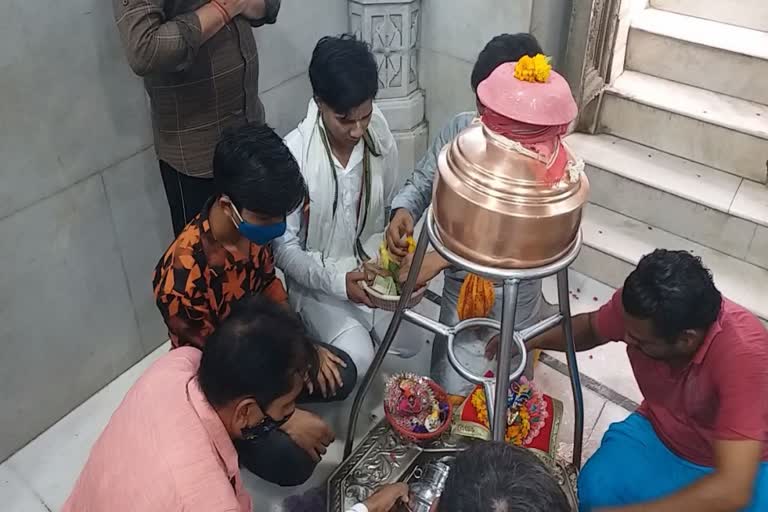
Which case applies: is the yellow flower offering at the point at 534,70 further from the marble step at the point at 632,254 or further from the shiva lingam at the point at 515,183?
the marble step at the point at 632,254

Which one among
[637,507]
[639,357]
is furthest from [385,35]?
[637,507]

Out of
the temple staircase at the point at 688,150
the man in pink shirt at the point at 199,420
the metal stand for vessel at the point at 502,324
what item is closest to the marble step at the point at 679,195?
the temple staircase at the point at 688,150

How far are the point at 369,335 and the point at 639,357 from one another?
0.83 metres

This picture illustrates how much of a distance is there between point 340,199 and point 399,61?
1.00m

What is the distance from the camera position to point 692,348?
5.10 feet

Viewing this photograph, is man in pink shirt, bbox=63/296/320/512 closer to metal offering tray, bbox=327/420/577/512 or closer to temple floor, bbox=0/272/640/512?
metal offering tray, bbox=327/420/577/512

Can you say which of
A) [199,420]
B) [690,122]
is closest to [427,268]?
[199,420]

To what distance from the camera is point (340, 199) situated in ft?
7.02

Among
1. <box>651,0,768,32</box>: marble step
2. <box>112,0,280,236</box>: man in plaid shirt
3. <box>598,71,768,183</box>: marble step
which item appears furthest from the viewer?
<box>651,0,768,32</box>: marble step

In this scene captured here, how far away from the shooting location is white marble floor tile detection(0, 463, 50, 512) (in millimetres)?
2092

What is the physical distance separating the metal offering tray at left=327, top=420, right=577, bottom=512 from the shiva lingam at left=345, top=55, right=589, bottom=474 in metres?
0.84

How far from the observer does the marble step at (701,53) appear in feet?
9.29

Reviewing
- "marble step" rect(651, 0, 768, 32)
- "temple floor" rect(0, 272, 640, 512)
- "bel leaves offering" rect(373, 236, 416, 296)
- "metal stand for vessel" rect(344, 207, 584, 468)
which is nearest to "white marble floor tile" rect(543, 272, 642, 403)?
"temple floor" rect(0, 272, 640, 512)

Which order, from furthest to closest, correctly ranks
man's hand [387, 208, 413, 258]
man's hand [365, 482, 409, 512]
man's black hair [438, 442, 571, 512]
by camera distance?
1. man's hand [387, 208, 413, 258]
2. man's hand [365, 482, 409, 512]
3. man's black hair [438, 442, 571, 512]
